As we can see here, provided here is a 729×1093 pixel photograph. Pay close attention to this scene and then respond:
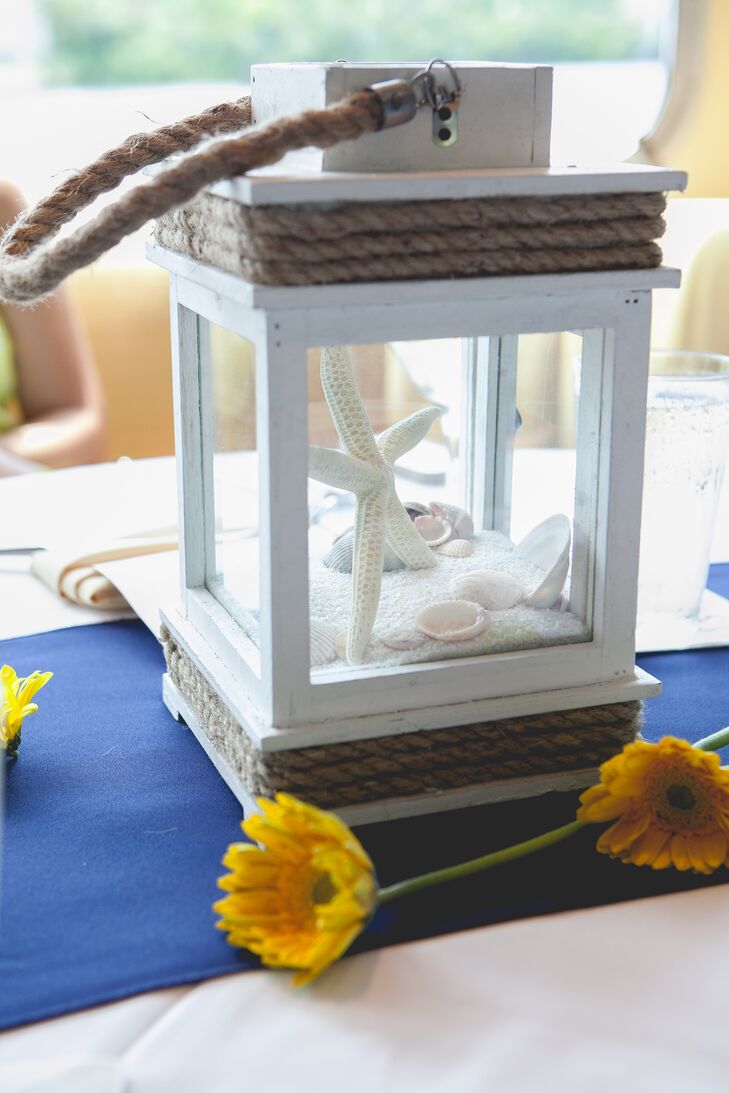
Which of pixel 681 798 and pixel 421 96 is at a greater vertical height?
pixel 421 96

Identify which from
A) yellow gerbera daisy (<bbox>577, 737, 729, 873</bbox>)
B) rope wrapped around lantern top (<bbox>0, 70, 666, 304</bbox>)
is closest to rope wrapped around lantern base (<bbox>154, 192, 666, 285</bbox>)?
rope wrapped around lantern top (<bbox>0, 70, 666, 304</bbox>)

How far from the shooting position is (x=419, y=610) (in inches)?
27.7

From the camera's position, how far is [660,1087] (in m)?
0.48

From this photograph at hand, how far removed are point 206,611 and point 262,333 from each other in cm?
24

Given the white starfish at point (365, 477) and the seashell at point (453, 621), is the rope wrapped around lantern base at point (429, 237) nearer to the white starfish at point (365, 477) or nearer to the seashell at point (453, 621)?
the white starfish at point (365, 477)

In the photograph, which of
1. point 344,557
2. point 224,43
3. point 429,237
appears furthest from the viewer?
point 224,43

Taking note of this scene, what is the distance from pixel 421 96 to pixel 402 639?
0.97ft

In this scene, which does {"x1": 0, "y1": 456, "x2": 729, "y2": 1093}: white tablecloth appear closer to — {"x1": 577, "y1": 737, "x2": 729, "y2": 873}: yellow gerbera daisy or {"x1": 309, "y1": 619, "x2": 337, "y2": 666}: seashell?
{"x1": 577, "y1": 737, "x2": 729, "y2": 873}: yellow gerbera daisy

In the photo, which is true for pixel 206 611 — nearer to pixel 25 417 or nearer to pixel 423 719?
pixel 423 719

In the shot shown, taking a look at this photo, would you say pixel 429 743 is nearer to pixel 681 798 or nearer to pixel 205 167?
pixel 681 798

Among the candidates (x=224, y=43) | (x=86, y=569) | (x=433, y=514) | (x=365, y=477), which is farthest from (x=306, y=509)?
(x=224, y=43)

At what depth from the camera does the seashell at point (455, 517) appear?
80 centimetres

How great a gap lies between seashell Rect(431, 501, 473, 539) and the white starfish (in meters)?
0.06

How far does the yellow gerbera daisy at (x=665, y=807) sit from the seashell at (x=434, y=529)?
208mm
